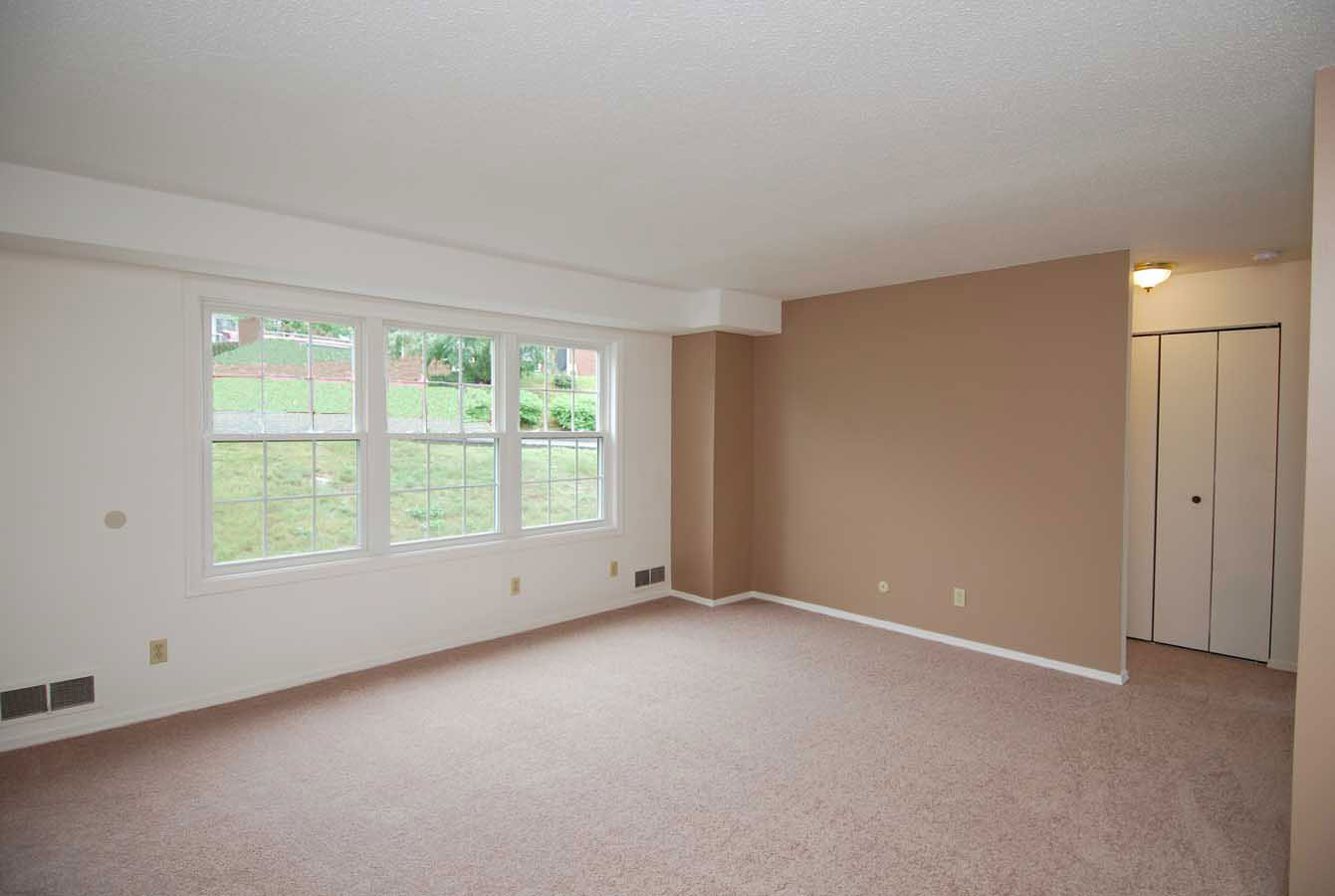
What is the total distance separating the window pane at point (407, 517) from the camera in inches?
177

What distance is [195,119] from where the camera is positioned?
7.86ft

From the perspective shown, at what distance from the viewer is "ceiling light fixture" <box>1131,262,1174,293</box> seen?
14.6 feet

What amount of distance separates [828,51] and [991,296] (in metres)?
3.13

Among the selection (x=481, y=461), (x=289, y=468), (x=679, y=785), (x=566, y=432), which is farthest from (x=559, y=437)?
(x=679, y=785)

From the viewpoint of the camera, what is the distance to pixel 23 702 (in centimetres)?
318

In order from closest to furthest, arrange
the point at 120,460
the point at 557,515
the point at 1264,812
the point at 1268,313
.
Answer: the point at 1264,812
the point at 120,460
the point at 1268,313
the point at 557,515

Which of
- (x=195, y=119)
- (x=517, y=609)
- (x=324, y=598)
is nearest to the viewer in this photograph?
(x=195, y=119)

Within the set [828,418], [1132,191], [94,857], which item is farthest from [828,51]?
[828,418]

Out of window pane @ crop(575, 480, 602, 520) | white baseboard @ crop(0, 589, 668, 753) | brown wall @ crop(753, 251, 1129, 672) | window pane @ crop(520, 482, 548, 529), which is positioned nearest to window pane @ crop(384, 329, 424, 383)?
window pane @ crop(520, 482, 548, 529)

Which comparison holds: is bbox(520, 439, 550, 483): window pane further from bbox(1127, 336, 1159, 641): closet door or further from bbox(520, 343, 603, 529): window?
bbox(1127, 336, 1159, 641): closet door

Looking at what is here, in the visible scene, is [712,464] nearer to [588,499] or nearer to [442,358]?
[588,499]

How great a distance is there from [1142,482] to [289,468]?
550cm

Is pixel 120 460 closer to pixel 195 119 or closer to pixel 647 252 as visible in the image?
pixel 195 119

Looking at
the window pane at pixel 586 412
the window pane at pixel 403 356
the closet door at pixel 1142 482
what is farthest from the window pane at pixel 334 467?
the closet door at pixel 1142 482
